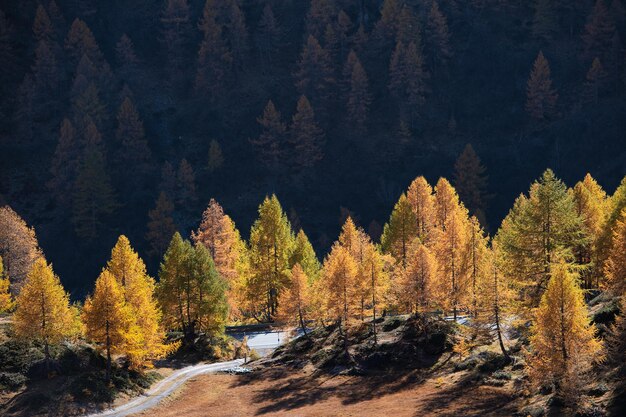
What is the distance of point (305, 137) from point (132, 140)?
A: 3545cm

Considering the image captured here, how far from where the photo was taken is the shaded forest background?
→ 138 meters

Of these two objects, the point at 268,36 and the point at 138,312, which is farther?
the point at 268,36

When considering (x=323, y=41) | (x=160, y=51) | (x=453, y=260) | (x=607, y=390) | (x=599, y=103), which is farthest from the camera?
(x=160, y=51)

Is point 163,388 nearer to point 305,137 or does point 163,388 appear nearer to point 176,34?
point 305,137

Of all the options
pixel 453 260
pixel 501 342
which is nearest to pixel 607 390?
pixel 501 342

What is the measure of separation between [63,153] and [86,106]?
502 inches

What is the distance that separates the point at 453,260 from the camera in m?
64.5

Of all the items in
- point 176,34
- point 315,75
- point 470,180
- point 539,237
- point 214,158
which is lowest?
point 539,237

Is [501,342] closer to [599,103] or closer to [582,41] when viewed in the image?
[599,103]

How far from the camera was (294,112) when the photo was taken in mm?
153500

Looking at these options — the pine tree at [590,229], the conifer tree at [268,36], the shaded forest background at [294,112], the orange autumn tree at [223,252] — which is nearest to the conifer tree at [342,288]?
the pine tree at [590,229]

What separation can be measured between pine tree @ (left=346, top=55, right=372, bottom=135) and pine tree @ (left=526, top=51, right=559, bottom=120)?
31.3 m

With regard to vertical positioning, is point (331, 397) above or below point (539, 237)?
below

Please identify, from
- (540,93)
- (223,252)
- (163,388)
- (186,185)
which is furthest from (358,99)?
(163,388)
